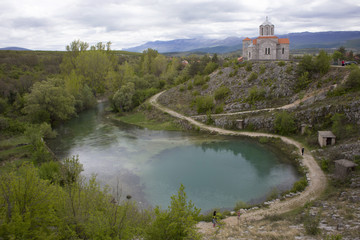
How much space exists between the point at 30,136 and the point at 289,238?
2577 cm

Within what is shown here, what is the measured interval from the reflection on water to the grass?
1970 millimetres

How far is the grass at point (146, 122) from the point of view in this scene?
38375 millimetres

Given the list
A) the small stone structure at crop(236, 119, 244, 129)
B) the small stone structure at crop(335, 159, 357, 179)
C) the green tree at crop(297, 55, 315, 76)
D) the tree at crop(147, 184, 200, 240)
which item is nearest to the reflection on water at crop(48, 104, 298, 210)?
the small stone structure at crop(236, 119, 244, 129)

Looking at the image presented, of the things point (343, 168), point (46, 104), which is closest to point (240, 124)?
point (343, 168)

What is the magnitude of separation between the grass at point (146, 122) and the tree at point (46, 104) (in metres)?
9.59

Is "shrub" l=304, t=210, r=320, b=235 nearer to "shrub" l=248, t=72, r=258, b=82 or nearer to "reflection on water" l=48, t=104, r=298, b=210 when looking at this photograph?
"reflection on water" l=48, t=104, r=298, b=210

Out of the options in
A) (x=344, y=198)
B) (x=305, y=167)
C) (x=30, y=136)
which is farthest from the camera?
(x=30, y=136)

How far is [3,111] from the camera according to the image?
42.0m

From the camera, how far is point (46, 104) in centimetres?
4131

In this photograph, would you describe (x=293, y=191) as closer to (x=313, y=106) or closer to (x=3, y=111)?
(x=313, y=106)

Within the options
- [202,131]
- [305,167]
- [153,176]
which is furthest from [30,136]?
[305,167]

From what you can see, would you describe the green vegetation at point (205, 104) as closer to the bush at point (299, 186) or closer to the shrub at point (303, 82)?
the shrub at point (303, 82)

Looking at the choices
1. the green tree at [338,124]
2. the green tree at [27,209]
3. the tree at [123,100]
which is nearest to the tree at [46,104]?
the tree at [123,100]

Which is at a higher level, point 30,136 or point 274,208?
point 30,136
